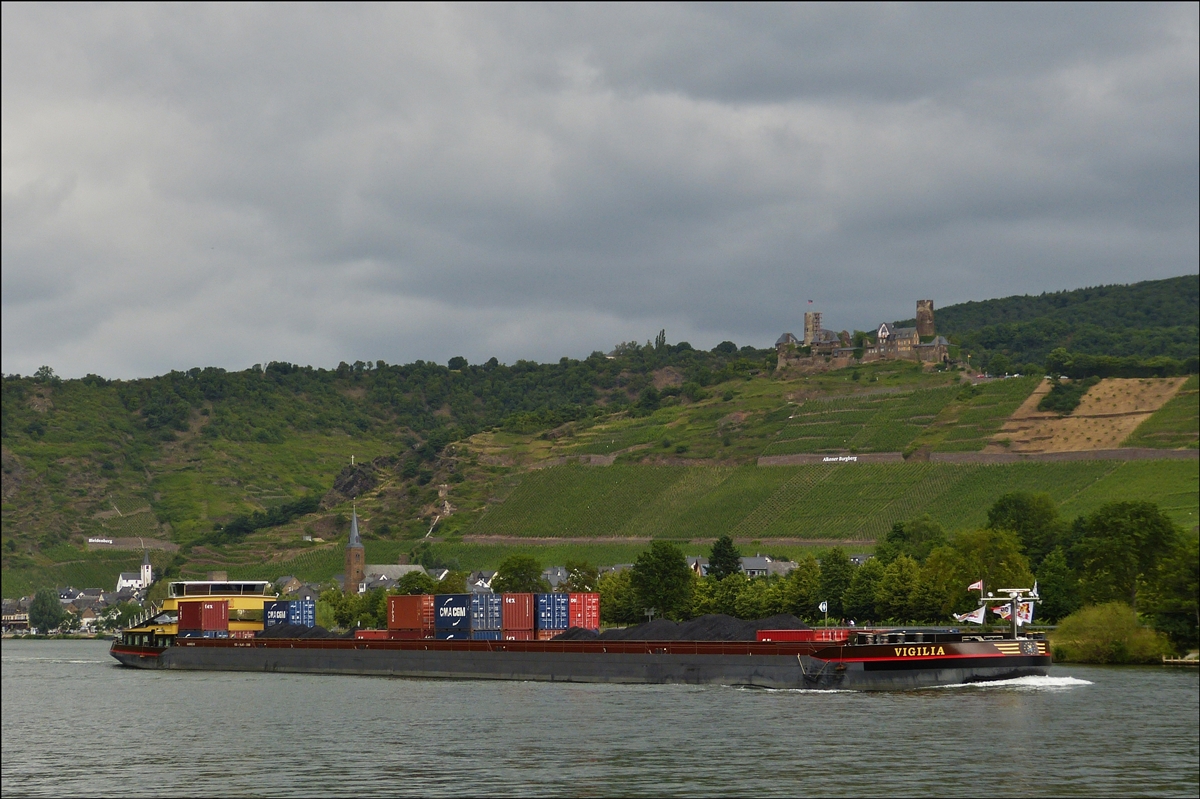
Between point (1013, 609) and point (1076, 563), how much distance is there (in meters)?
43.3

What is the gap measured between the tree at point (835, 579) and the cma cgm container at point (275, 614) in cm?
4567

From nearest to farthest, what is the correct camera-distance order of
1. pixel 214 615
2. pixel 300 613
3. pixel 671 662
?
pixel 671 662
pixel 300 613
pixel 214 615

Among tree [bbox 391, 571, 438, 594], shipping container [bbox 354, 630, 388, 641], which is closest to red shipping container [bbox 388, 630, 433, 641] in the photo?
shipping container [bbox 354, 630, 388, 641]

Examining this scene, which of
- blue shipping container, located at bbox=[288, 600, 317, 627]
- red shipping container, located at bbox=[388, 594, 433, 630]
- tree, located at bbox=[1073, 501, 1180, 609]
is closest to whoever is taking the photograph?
red shipping container, located at bbox=[388, 594, 433, 630]

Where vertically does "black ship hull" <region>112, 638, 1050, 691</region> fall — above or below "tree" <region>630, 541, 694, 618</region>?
below

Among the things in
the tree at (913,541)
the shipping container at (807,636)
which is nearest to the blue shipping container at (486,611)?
the shipping container at (807,636)

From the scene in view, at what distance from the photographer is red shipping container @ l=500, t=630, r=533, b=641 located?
94.0 metres

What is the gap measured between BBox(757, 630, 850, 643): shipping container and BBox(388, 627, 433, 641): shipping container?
85.2ft

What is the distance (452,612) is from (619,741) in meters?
42.6

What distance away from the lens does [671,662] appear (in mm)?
83312

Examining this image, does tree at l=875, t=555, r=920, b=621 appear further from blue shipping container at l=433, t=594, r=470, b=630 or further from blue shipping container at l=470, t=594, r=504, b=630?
blue shipping container at l=433, t=594, r=470, b=630

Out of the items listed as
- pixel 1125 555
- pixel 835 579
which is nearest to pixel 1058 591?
pixel 1125 555

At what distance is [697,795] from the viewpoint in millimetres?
45000

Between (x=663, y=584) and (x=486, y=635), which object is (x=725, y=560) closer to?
(x=663, y=584)
